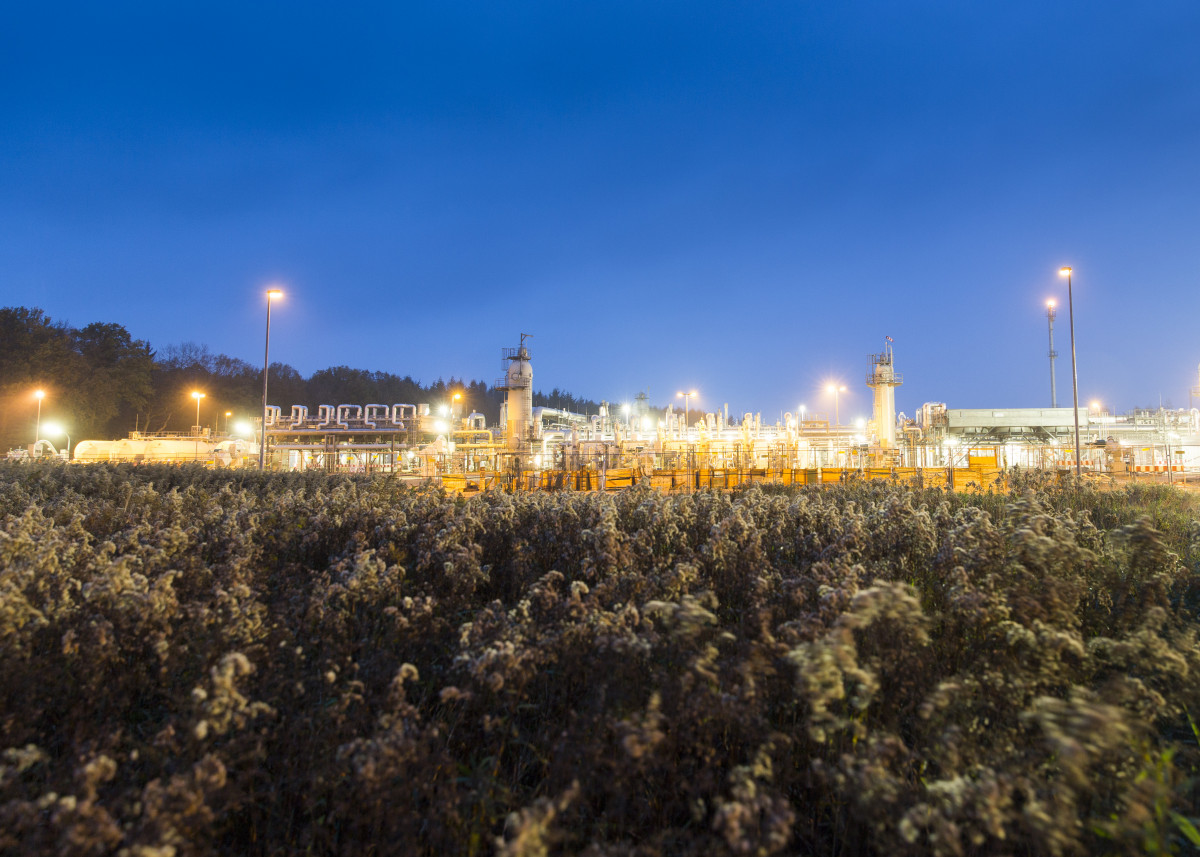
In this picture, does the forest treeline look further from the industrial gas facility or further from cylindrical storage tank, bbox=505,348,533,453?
cylindrical storage tank, bbox=505,348,533,453

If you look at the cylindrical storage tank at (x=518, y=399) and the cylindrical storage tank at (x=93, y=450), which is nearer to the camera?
the cylindrical storage tank at (x=93, y=450)

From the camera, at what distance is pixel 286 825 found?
8.57ft

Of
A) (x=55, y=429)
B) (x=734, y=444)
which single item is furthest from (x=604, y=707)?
(x=55, y=429)

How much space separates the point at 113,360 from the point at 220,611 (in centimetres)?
8712

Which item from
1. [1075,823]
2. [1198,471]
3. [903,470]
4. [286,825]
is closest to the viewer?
[1075,823]

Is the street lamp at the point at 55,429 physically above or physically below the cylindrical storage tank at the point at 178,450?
A: above

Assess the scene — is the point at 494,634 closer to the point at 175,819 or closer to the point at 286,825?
the point at 286,825

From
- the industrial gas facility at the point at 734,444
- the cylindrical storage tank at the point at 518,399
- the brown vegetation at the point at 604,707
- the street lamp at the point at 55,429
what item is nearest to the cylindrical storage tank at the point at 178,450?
the industrial gas facility at the point at 734,444

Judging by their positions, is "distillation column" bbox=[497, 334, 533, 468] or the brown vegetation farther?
"distillation column" bbox=[497, 334, 533, 468]

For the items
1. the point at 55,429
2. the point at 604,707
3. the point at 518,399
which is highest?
the point at 518,399

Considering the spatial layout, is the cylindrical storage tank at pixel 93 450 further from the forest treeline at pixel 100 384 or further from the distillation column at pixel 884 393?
the distillation column at pixel 884 393

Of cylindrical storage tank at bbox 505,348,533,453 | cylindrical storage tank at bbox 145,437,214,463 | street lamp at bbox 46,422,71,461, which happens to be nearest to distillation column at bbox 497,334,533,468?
cylindrical storage tank at bbox 505,348,533,453

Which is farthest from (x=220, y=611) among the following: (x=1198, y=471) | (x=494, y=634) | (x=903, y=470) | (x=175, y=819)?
(x=1198, y=471)

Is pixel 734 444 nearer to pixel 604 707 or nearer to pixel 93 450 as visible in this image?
pixel 604 707
